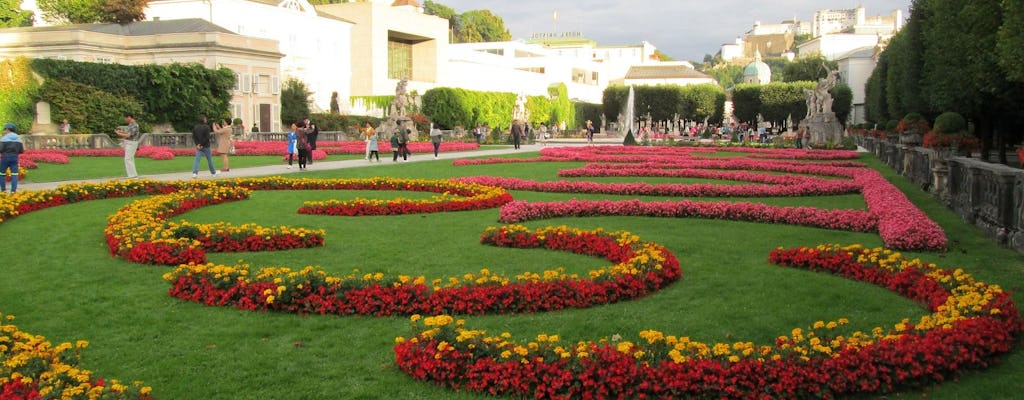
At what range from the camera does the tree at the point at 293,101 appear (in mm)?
53688

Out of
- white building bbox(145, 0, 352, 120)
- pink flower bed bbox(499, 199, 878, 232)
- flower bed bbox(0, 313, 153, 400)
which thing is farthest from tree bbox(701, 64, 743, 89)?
flower bed bbox(0, 313, 153, 400)

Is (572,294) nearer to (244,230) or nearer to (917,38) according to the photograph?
(244,230)

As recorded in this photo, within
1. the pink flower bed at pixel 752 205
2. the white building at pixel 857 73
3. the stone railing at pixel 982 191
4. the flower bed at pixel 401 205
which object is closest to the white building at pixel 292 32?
the pink flower bed at pixel 752 205

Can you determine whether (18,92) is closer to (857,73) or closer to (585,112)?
(585,112)

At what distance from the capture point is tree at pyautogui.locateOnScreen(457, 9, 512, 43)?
4562 inches

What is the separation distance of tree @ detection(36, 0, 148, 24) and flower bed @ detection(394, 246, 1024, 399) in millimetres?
56216

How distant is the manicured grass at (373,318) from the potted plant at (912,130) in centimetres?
971

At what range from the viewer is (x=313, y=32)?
5991cm

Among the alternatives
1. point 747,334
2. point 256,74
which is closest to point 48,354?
point 747,334

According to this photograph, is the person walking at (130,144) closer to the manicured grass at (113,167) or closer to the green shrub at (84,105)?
the manicured grass at (113,167)

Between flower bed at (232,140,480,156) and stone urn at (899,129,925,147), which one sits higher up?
stone urn at (899,129,925,147)

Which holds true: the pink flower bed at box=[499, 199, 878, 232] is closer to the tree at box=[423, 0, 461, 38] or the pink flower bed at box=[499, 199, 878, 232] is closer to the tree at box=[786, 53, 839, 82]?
the tree at box=[786, 53, 839, 82]

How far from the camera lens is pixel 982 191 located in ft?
35.8

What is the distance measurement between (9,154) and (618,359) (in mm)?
14537
